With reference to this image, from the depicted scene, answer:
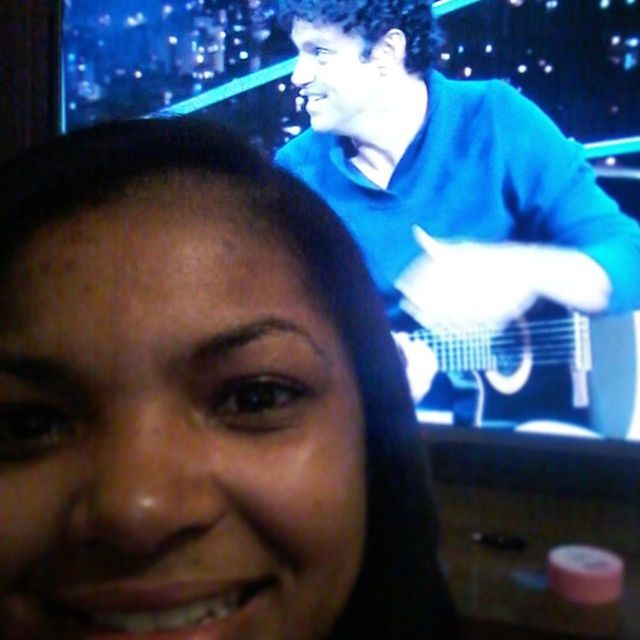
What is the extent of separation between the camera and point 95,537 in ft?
1.50

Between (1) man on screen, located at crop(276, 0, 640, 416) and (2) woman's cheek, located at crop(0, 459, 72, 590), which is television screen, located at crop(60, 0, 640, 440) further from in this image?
(2) woman's cheek, located at crop(0, 459, 72, 590)

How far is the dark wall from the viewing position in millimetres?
1374

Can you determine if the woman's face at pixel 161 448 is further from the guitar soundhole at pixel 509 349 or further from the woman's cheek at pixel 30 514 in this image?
the guitar soundhole at pixel 509 349

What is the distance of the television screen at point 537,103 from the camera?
985mm

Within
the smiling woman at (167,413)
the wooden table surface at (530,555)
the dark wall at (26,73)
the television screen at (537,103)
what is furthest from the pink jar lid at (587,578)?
the dark wall at (26,73)

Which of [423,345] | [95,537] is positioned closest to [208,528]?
[95,537]

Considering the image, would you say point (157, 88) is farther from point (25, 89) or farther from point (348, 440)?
point (348, 440)

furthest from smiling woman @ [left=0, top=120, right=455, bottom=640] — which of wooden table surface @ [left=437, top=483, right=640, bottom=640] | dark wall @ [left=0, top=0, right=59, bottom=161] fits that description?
dark wall @ [left=0, top=0, right=59, bottom=161]

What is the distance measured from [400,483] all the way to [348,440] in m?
0.09

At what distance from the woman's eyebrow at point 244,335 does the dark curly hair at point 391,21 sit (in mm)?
683

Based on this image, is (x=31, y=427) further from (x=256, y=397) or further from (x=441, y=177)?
(x=441, y=177)

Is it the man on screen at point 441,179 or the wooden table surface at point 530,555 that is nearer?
the wooden table surface at point 530,555

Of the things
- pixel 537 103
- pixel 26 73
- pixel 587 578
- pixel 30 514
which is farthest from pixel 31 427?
pixel 26 73

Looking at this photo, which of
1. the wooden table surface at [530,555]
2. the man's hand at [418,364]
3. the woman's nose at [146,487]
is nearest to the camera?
the woman's nose at [146,487]
